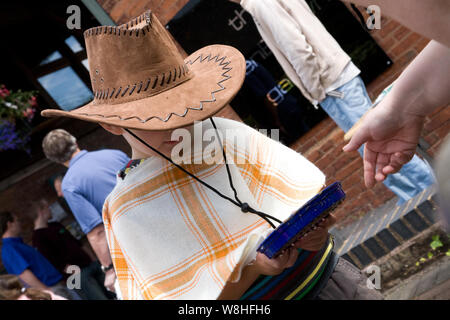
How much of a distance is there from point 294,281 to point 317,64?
71.9 inches

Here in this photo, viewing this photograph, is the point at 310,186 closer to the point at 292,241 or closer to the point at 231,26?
the point at 292,241

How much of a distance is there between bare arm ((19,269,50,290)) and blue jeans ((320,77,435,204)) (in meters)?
2.95

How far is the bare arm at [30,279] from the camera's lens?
138 inches

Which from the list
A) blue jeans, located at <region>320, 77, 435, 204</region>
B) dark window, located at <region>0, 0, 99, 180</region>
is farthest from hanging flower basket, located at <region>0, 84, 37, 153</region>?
blue jeans, located at <region>320, 77, 435, 204</region>

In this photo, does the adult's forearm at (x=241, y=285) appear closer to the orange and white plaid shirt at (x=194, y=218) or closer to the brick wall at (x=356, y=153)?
the orange and white plaid shirt at (x=194, y=218)

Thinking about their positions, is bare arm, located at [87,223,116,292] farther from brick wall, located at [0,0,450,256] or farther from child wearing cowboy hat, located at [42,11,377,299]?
child wearing cowboy hat, located at [42,11,377,299]

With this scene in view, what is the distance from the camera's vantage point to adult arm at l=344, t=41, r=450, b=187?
1.21 metres

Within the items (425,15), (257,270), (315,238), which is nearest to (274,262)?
(257,270)

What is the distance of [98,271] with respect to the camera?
3906 mm

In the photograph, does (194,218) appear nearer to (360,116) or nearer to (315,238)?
(315,238)

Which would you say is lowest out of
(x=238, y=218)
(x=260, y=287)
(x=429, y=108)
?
(x=260, y=287)

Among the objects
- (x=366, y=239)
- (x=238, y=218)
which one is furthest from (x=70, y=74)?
(x=238, y=218)

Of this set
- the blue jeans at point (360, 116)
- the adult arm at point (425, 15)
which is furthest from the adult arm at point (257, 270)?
the blue jeans at point (360, 116)

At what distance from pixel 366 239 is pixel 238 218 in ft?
6.43
